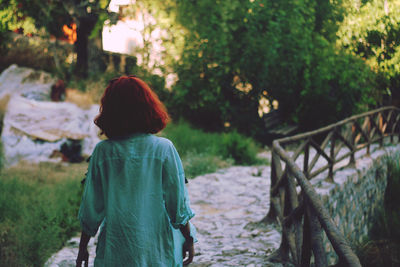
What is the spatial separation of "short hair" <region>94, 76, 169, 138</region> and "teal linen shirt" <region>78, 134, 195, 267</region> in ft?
0.19

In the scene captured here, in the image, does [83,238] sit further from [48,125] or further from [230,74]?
[230,74]

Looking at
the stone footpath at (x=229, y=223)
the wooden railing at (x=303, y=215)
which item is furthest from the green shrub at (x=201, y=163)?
the wooden railing at (x=303, y=215)

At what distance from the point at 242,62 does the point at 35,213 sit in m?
7.82

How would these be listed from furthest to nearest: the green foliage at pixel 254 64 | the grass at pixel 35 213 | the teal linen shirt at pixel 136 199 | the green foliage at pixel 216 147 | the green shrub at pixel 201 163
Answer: the green foliage at pixel 254 64 < the green foliage at pixel 216 147 < the green shrub at pixel 201 163 < the grass at pixel 35 213 < the teal linen shirt at pixel 136 199

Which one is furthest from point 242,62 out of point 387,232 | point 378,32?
point 378,32

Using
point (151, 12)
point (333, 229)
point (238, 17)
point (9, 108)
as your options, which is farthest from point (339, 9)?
point (9, 108)

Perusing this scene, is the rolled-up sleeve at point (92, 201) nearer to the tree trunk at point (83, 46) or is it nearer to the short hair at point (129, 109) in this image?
the short hair at point (129, 109)

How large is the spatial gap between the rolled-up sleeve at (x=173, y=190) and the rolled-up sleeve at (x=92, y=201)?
1.22ft

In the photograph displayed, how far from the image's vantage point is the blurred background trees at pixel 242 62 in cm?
983

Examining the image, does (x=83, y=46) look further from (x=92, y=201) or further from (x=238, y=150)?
(x=92, y=201)

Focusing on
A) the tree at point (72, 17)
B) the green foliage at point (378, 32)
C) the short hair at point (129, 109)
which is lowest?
the short hair at point (129, 109)

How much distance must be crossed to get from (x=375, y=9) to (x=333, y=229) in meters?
1.92

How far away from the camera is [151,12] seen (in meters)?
9.43

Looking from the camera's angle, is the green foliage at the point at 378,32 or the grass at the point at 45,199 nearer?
the green foliage at the point at 378,32
